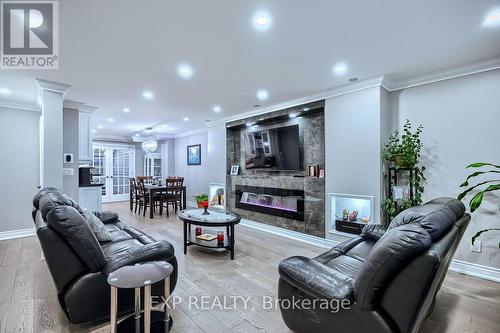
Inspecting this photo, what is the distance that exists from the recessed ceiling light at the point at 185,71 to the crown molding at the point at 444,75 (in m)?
2.64

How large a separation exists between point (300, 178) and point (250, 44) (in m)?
2.64

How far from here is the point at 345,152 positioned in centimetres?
376

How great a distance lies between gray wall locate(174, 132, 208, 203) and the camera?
7883mm

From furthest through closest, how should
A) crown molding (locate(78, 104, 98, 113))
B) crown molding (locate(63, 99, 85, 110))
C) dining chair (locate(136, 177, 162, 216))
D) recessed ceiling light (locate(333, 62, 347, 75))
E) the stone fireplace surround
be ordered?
dining chair (locate(136, 177, 162, 216)) < crown molding (locate(78, 104, 98, 113)) < crown molding (locate(63, 99, 85, 110)) < the stone fireplace surround < recessed ceiling light (locate(333, 62, 347, 75))

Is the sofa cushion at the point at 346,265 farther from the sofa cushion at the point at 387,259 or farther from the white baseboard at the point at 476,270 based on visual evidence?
the white baseboard at the point at 476,270

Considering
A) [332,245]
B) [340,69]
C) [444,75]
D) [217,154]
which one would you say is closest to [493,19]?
[444,75]

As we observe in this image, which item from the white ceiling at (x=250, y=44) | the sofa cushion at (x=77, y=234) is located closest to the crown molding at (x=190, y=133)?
the white ceiling at (x=250, y=44)

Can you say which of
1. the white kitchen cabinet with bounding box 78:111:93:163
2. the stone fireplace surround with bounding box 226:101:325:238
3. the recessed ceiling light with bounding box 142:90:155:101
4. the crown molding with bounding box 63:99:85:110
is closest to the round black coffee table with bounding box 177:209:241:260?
the stone fireplace surround with bounding box 226:101:325:238

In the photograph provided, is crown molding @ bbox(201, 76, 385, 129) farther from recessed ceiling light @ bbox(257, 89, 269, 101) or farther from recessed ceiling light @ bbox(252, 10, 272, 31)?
recessed ceiling light @ bbox(252, 10, 272, 31)

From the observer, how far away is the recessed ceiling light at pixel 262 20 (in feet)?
6.55

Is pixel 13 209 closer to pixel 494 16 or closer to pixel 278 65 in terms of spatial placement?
pixel 278 65

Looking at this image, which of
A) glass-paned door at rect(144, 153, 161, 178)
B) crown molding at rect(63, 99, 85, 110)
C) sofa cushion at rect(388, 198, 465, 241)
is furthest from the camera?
glass-paned door at rect(144, 153, 161, 178)

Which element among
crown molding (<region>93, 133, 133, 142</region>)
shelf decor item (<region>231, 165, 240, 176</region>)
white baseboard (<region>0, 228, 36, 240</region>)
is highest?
crown molding (<region>93, 133, 133, 142</region>)

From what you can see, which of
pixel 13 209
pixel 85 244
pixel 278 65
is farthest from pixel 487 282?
pixel 13 209
